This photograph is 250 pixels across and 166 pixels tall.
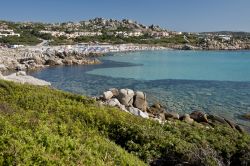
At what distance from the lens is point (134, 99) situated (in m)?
26.8

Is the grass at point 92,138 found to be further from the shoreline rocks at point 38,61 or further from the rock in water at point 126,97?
the shoreline rocks at point 38,61

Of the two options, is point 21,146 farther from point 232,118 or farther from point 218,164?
point 232,118

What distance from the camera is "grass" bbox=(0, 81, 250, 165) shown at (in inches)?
323

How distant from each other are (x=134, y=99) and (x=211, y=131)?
13091 mm

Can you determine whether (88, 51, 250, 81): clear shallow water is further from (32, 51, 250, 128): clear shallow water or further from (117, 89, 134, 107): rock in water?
(117, 89, 134, 107): rock in water

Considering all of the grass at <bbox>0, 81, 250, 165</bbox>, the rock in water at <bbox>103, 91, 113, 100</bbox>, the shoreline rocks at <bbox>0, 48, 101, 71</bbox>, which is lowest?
the shoreline rocks at <bbox>0, 48, 101, 71</bbox>

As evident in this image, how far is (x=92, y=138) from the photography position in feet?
36.0

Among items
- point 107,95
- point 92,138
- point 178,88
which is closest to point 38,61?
point 178,88

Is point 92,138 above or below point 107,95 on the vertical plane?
above

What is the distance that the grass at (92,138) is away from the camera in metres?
8.20

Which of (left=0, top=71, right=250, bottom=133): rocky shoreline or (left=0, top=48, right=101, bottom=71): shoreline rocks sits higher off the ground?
(left=0, top=71, right=250, bottom=133): rocky shoreline

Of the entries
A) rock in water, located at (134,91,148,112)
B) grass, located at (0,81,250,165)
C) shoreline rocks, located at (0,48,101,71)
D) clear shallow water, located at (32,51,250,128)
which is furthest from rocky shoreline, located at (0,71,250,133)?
shoreline rocks, located at (0,48,101,71)

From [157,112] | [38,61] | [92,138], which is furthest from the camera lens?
[38,61]

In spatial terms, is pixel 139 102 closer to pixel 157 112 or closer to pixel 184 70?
pixel 157 112
